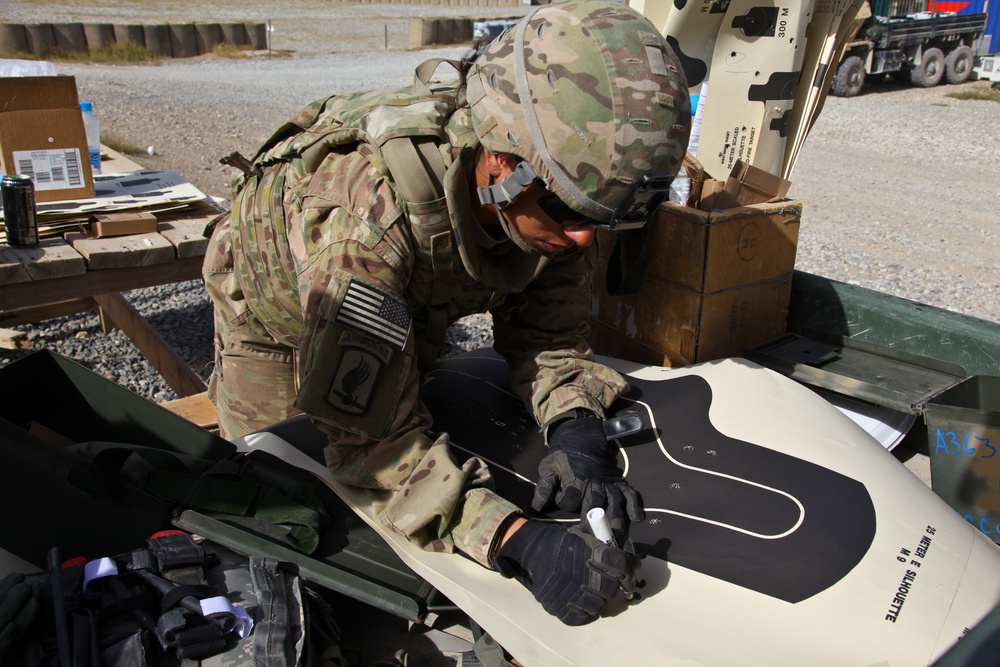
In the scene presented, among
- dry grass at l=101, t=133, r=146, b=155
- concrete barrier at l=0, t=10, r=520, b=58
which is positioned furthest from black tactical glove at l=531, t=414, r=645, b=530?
concrete barrier at l=0, t=10, r=520, b=58

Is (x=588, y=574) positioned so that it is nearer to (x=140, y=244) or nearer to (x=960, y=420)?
(x=960, y=420)

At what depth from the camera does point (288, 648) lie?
4.56 feet

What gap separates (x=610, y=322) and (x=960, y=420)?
1035 millimetres

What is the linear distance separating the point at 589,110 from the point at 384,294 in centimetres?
51

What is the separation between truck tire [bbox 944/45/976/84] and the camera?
1415cm

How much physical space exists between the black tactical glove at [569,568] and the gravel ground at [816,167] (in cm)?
268

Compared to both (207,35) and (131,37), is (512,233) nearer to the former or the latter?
(131,37)

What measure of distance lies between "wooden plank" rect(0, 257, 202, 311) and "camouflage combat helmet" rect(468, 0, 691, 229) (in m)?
1.75

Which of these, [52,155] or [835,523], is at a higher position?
[52,155]

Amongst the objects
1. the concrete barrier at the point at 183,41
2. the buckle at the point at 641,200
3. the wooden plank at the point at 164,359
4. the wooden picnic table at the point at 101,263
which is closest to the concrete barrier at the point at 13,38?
the concrete barrier at the point at 183,41

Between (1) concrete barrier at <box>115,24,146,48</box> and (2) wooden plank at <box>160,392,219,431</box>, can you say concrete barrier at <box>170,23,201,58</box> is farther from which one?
(2) wooden plank at <box>160,392,219,431</box>

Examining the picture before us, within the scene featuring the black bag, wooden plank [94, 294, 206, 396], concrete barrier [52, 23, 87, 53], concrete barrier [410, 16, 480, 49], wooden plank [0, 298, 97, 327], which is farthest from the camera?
concrete barrier [410, 16, 480, 49]

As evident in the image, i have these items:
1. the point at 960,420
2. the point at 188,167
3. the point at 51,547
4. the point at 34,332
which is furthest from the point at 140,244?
the point at 188,167

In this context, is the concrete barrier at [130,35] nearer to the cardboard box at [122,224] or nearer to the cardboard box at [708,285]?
the cardboard box at [122,224]
